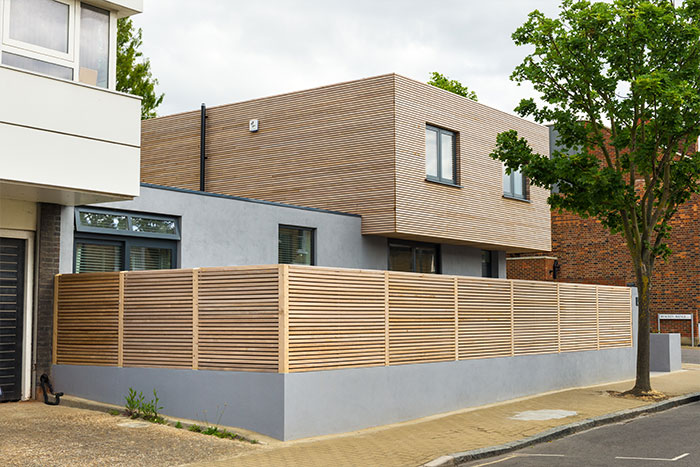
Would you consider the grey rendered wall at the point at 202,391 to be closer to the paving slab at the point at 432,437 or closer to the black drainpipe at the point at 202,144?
the paving slab at the point at 432,437

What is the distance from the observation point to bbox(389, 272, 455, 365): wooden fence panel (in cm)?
1316

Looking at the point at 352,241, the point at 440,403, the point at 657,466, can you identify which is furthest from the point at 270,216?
the point at 657,466

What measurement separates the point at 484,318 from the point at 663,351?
32.2ft

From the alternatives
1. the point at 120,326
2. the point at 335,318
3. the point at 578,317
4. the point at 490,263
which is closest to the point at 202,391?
the point at 120,326

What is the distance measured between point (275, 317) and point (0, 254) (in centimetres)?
487

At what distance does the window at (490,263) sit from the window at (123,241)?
1155 centimetres

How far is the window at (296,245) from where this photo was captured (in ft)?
59.3

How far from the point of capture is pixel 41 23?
39.7ft

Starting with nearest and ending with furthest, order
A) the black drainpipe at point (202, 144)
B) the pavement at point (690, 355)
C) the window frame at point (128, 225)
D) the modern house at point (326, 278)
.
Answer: the modern house at point (326, 278) → the window frame at point (128, 225) → the black drainpipe at point (202, 144) → the pavement at point (690, 355)

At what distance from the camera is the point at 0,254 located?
13.0 metres

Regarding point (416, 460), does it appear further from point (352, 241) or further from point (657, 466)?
point (352, 241)

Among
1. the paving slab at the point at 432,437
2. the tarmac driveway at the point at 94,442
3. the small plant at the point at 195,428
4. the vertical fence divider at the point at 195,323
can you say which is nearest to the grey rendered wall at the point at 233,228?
the tarmac driveway at the point at 94,442

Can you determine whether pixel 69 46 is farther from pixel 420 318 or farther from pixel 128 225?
pixel 420 318

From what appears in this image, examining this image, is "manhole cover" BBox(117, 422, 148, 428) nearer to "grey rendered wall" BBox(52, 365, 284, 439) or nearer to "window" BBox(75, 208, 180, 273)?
"grey rendered wall" BBox(52, 365, 284, 439)
